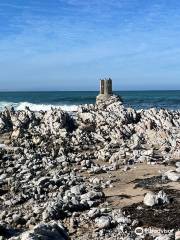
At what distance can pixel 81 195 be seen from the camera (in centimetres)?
1930

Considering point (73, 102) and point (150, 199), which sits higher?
point (150, 199)

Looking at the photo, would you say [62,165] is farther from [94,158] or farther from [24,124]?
[24,124]

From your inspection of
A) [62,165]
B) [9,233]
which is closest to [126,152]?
[62,165]

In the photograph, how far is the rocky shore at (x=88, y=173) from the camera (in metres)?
15.7

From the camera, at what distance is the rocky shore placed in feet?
51.4

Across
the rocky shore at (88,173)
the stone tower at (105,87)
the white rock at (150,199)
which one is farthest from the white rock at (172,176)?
the stone tower at (105,87)

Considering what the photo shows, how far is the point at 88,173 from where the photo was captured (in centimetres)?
2441

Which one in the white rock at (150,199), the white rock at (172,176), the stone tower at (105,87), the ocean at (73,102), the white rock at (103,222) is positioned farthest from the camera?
the ocean at (73,102)

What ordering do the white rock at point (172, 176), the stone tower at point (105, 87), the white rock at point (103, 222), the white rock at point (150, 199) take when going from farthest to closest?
the stone tower at point (105, 87) < the white rock at point (172, 176) < the white rock at point (150, 199) < the white rock at point (103, 222)

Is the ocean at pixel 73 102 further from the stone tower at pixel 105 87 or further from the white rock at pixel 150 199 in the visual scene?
the white rock at pixel 150 199

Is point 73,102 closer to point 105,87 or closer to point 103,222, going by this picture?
point 105,87

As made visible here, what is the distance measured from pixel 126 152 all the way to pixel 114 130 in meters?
6.56

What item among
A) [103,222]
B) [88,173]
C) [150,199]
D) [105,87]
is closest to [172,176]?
[150,199]

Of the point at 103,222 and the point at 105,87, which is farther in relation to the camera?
the point at 105,87
